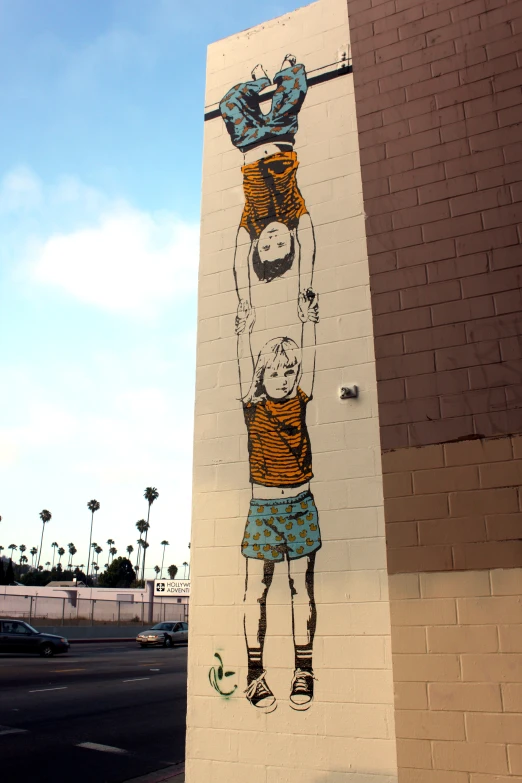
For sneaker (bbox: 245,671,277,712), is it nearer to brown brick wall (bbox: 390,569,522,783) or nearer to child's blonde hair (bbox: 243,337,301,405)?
brown brick wall (bbox: 390,569,522,783)

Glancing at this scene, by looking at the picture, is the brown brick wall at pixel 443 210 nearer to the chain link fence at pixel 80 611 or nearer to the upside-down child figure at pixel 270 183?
the upside-down child figure at pixel 270 183

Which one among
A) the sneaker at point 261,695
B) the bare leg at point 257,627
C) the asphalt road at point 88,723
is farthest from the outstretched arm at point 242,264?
the asphalt road at point 88,723

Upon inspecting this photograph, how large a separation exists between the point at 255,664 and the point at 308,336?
3107mm

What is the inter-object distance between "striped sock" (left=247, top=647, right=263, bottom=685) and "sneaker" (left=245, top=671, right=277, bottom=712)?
31 millimetres

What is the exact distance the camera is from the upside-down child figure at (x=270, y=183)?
6.99 m

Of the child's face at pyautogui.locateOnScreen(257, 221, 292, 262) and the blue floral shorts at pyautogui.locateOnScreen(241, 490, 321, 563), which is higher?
the child's face at pyautogui.locateOnScreen(257, 221, 292, 262)

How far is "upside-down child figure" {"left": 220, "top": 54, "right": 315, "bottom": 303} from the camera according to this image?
22.9 feet

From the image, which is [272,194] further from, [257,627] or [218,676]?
[218,676]

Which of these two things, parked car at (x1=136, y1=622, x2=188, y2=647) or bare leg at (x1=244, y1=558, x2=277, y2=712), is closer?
bare leg at (x1=244, y1=558, x2=277, y2=712)

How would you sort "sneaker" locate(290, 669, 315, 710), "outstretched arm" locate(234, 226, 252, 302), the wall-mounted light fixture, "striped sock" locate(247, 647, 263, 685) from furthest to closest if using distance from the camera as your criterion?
"outstretched arm" locate(234, 226, 252, 302)
the wall-mounted light fixture
"striped sock" locate(247, 647, 263, 685)
"sneaker" locate(290, 669, 315, 710)

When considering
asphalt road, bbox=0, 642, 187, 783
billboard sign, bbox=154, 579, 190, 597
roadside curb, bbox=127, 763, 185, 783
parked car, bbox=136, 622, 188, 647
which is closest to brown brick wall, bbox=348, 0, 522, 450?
roadside curb, bbox=127, 763, 185, 783

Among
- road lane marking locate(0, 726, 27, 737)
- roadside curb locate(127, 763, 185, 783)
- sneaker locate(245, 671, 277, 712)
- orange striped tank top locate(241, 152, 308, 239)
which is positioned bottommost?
roadside curb locate(127, 763, 185, 783)

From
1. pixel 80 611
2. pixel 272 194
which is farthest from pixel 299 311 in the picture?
pixel 80 611

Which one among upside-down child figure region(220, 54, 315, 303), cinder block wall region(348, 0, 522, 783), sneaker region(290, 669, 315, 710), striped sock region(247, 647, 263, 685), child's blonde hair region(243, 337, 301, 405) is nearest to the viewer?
cinder block wall region(348, 0, 522, 783)
